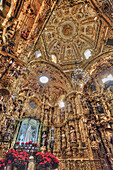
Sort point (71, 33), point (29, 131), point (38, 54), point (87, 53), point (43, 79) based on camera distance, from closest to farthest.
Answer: point (29, 131), point (38, 54), point (87, 53), point (43, 79), point (71, 33)

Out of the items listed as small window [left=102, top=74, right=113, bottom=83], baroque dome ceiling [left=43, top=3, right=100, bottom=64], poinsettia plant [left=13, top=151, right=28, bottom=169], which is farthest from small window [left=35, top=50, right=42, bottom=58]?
poinsettia plant [left=13, top=151, right=28, bottom=169]

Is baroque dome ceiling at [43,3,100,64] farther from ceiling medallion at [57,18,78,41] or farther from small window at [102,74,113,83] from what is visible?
small window at [102,74,113,83]

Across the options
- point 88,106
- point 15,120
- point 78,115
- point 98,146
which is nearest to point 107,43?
point 88,106

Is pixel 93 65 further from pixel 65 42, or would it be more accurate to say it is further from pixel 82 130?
pixel 82 130

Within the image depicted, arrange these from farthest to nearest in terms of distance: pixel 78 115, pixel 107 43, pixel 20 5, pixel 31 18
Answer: pixel 107 43 < pixel 78 115 < pixel 31 18 < pixel 20 5

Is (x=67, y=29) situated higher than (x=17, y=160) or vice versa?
(x=67, y=29)

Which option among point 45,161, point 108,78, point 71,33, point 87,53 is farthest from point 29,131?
Answer: point 71,33

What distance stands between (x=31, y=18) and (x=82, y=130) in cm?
903

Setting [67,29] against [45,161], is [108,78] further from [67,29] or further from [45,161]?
[45,161]

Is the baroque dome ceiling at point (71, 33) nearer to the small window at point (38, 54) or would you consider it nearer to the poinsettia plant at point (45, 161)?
the small window at point (38, 54)

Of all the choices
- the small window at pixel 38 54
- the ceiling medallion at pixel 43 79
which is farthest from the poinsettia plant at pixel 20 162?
the small window at pixel 38 54

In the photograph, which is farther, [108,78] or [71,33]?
[71,33]

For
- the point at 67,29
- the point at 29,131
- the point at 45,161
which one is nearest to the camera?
the point at 45,161

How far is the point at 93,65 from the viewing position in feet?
43.0
